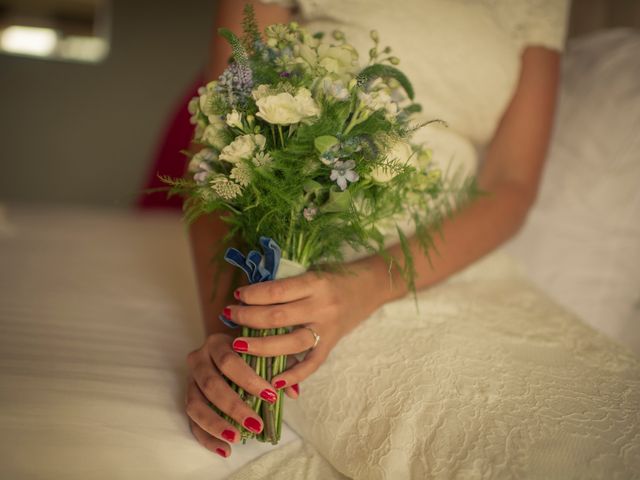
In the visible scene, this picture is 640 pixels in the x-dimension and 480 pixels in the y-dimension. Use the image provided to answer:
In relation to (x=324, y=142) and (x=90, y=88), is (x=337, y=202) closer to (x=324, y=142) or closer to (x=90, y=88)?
(x=324, y=142)

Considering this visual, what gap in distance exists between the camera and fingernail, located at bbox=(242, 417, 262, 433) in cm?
84

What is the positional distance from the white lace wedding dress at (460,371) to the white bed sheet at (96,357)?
156 mm

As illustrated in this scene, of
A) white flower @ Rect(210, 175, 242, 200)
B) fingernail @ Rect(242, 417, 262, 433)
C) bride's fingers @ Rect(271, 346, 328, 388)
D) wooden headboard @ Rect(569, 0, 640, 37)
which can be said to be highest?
wooden headboard @ Rect(569, 0, 640, 37)

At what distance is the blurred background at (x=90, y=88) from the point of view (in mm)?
2949

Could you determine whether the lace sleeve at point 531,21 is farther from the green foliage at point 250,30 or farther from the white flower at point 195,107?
the white flower at point 195,107

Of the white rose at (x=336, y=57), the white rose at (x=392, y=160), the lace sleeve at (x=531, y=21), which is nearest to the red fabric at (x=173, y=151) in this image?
the lace sleeve at (x=531, y=21)

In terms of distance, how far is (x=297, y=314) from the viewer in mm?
878

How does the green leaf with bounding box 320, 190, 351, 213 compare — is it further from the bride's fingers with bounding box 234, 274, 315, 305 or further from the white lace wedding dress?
the white lace wedding dress

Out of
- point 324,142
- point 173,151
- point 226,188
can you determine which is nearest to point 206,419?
point 226,188

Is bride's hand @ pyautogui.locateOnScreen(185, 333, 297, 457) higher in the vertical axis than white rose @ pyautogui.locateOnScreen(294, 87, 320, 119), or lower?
lower

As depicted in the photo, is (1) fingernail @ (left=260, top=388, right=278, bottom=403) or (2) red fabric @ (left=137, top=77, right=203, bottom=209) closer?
(1) fingernail @ (left=260, top=388, right=278, bottom=403)

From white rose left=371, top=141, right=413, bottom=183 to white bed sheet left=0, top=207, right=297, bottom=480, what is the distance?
19.7 inches

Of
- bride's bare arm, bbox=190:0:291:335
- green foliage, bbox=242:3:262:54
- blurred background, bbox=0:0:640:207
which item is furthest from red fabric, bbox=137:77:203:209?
green foliage, bbox=242:3:262:54

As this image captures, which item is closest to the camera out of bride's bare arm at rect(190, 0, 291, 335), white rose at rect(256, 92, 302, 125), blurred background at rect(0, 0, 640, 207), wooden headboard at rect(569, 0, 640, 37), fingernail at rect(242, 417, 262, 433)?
white rose at rect(256, 92, 302, 125)
